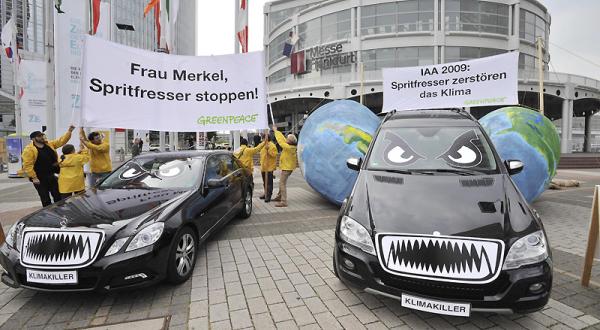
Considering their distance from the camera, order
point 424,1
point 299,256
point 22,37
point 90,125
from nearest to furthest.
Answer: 1. point 299,256
2. point 90,125
3. point 22,37
4. point 424,1

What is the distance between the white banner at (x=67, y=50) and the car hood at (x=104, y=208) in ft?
23.5

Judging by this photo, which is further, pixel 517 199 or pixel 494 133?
pixel 494 133

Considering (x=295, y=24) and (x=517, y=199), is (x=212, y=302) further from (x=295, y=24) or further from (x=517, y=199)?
(x=295, y=24)

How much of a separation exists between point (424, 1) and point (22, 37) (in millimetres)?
33417

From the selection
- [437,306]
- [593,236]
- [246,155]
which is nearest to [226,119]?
[246,155]

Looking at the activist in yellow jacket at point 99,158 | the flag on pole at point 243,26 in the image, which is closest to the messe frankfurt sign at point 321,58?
the flag on pole at point 243,26

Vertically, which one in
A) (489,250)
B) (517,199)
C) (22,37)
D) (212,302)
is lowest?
(212,302)

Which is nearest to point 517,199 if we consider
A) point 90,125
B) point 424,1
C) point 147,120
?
point 147,120

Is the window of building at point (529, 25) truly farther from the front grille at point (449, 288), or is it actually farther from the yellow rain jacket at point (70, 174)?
the yellow rain jacket at point (70, 174)

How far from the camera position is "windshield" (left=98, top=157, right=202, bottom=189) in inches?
167

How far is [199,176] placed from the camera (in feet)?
14.6

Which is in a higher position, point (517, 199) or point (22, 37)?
point (22, 37)

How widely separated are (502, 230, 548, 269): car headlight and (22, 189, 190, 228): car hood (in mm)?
3300

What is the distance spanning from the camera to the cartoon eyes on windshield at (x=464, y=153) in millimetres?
3442
